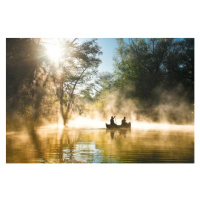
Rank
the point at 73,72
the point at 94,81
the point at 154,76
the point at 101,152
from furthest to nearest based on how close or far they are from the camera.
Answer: the point at 73,72
the point at 94,81
the point at 154,76
the point at 101,152

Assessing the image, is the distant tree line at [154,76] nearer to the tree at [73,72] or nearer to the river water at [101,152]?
the tree at [73,72]

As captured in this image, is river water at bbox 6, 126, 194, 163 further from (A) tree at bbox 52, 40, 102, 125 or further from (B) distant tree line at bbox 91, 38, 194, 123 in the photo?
(A) tree at bbox 52, 40, 102, 125

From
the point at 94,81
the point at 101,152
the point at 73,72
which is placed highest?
the point at 73,72

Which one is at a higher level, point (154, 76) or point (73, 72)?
point (73, 72)

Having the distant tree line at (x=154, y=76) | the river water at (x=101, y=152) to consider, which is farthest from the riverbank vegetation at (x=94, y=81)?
the river water at (x=101, y=152)

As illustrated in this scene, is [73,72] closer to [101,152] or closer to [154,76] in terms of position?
[154,76]

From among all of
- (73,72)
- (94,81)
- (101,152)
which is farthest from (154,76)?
(101,152)

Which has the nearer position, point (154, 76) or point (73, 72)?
point (154, 76)

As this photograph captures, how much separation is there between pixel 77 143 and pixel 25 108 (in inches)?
114
